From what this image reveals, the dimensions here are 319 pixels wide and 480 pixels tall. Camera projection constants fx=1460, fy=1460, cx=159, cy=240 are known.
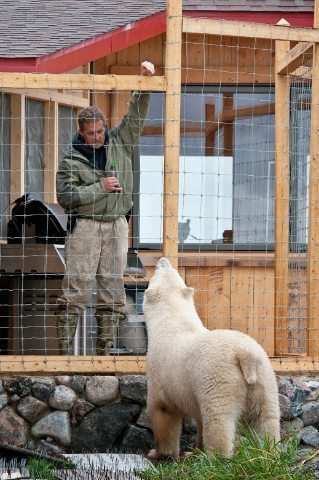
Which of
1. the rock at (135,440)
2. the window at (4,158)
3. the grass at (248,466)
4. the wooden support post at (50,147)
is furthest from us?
the wooden support post at (50,147)

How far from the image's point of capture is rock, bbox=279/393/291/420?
10930 mm

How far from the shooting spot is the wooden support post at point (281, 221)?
11.9 m

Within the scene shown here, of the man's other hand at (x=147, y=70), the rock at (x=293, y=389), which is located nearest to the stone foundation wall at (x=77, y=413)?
the rock at (x=293, y=389)

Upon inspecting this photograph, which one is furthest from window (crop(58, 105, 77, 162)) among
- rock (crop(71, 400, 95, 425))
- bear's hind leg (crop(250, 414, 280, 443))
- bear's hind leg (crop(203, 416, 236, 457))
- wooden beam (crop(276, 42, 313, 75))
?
bear's hind leg (crop(203, 416, 236, 457))

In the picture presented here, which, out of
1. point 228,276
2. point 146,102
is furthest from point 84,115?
point 228,276

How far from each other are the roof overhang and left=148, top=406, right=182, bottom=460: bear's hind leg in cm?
358

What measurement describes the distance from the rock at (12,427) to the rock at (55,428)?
8 cm

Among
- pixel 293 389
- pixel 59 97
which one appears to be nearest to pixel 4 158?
pixel 59 97

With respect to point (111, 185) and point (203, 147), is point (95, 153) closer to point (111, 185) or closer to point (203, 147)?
point (111, 185)

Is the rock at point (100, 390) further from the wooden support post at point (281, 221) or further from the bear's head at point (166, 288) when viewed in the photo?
the wooden support post at point (281, 221)

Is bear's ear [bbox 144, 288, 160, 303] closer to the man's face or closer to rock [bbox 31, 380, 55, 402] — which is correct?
rock [bbox 31, 380, 55, 402]

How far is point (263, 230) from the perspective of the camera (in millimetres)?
15352

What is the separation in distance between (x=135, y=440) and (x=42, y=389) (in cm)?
79

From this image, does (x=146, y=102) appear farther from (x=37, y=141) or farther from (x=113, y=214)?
(x=37, y=141)
